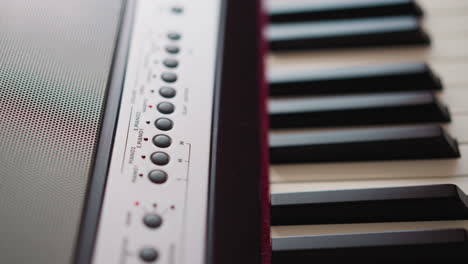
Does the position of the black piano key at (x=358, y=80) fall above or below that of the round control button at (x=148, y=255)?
above

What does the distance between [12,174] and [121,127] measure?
183 millimetres

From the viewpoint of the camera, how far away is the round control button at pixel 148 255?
29.3 inches

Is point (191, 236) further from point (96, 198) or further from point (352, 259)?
point (352, 259)

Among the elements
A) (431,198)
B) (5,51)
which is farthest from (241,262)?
(5,51)

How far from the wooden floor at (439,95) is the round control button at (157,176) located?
228 mm

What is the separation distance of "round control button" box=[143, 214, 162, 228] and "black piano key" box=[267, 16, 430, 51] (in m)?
0.61

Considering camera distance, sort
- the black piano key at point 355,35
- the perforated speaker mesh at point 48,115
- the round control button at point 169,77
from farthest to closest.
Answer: the black piano key at point 355,35
the round control button at point 169,77
the perforated speaker mesh at point 48,115

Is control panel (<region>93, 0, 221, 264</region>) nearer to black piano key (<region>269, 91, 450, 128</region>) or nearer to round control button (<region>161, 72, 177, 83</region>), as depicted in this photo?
round control button (<region>161, 72, 177, 83</region>)

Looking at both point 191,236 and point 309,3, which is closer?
point 191,236

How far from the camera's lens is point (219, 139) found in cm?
93

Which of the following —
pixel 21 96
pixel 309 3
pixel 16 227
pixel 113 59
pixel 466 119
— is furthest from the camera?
pixel 309 3

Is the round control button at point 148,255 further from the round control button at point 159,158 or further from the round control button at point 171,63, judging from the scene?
the round control button at point 171,63

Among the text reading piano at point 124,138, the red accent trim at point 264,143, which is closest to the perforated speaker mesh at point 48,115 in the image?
the text reading piano at point 124,138

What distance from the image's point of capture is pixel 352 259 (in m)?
0.89
